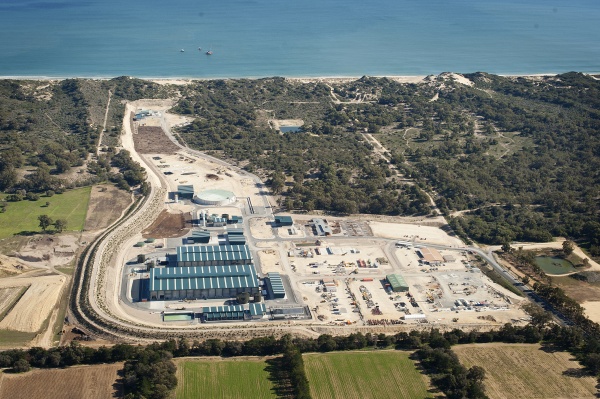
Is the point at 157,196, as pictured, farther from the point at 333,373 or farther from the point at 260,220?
the point at 333,373

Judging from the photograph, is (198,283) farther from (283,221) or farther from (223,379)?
(283,221)

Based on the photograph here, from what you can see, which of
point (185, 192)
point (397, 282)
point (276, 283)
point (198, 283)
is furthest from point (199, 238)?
point (397, 282)

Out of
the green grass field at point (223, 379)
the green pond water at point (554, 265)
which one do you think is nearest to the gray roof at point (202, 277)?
the green grass field at point (223, 379)

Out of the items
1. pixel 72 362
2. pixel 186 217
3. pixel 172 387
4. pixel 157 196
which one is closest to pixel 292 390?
pixel 172 387

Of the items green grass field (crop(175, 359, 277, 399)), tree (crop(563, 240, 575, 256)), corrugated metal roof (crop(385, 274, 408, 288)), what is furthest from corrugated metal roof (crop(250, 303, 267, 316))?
tree (crop(563, 240, 575, 256))

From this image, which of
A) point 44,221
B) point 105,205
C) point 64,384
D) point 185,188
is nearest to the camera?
point 64,384
